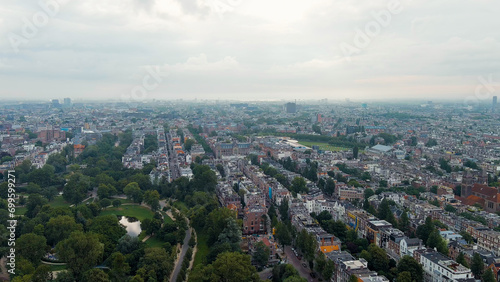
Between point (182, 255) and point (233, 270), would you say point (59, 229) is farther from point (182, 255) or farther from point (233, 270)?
point (233, 270)

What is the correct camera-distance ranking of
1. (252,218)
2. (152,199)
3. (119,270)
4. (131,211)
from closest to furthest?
1. (119,270)
2. (252,218)
3. (152,199)
4. (131,211)

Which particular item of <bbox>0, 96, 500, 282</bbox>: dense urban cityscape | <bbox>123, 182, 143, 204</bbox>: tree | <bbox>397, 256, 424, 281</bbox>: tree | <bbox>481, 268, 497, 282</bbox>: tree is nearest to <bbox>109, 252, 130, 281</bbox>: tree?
<bbox>0, 96, 500, 282</bbox>: dense urban cityscape

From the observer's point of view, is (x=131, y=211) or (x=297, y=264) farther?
(x=131, y=211)

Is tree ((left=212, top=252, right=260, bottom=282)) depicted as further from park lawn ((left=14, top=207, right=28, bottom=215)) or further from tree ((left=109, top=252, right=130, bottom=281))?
park lawn ((left=14, top=207, right=28, bottom=215))

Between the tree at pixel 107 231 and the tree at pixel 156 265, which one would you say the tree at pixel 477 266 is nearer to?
the tree at pixel 156 265

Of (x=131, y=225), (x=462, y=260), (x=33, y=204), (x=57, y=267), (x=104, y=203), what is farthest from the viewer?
(x=104, y=203)

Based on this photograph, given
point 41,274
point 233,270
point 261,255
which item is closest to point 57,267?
point 41,274

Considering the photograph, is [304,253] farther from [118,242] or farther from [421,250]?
[118,242]
